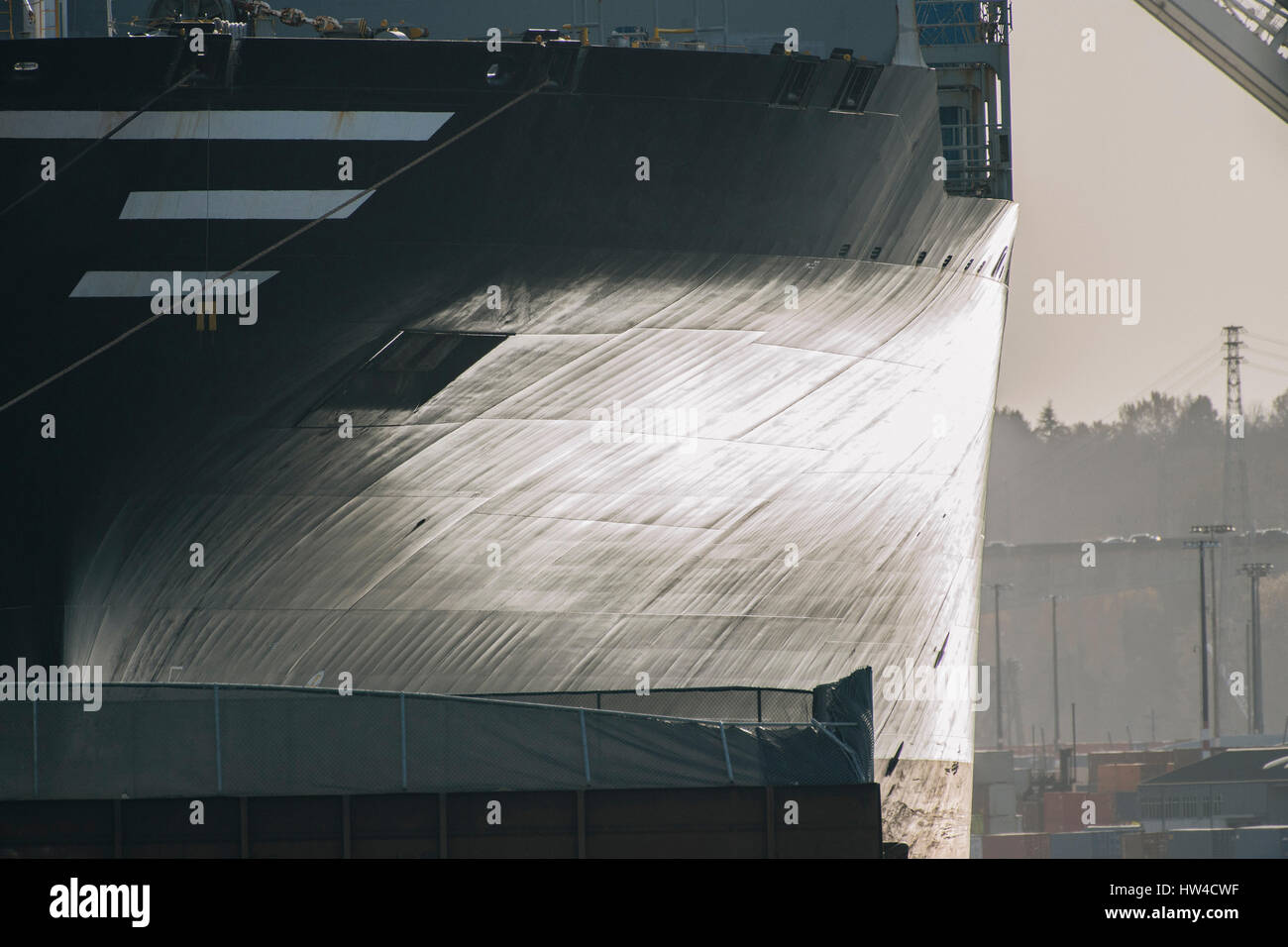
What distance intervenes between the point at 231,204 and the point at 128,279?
1.17 meters

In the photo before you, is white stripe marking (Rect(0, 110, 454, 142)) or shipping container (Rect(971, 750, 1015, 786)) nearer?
white stripe marking (Rect(0, 110, 454, 142))

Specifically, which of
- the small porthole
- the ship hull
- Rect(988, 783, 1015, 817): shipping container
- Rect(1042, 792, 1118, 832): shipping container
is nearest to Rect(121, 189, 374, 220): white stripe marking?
the ship hull

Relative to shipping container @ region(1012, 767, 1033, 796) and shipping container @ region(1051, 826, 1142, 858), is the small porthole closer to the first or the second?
shipping container @ region(1051, 826, 1142, 858)

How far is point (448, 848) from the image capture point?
13430 millimetres

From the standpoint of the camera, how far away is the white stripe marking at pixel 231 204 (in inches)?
640

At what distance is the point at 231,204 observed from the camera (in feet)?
53.3

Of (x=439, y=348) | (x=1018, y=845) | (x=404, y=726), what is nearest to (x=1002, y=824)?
(x=1018, y=845)

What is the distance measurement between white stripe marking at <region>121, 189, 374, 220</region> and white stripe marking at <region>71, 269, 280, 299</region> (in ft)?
1.62

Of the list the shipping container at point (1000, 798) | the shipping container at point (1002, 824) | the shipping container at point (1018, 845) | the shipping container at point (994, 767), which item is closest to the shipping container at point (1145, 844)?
the shipping container at point (1018, 845)

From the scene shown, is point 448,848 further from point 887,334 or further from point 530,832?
point 887,334

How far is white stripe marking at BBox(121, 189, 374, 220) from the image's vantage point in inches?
640
